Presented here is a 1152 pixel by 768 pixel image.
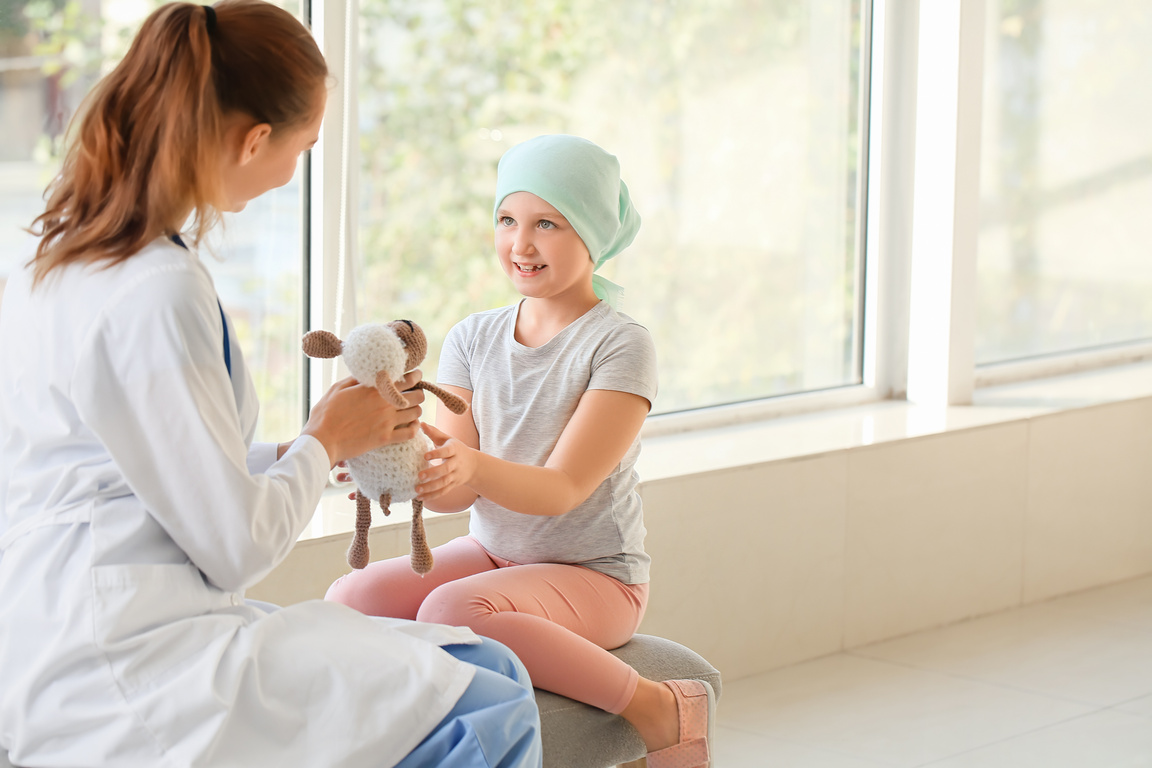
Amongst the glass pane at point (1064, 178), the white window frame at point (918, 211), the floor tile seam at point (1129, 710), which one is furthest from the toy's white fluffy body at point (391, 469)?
the glass pane at point (1064, 178)

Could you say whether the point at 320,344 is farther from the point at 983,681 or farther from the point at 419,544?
the point at 983,681

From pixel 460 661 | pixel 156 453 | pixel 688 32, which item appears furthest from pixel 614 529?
pixel 688 32

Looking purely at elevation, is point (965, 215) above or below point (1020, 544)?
above

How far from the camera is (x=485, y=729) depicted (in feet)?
3.96

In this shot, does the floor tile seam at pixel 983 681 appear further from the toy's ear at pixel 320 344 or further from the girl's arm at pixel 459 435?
the toy's ear at pixel 320 344

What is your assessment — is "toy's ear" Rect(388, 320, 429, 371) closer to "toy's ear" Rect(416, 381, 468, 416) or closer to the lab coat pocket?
"toy's ear" Rect(416, 381, 468, 416)

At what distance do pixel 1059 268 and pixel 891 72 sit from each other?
98 centimetres

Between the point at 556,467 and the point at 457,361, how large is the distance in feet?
1.02

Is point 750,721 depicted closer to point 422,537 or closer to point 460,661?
point 422,537

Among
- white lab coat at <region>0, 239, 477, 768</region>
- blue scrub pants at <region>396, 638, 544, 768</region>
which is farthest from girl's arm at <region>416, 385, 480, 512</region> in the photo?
white lab coat at <region>0, 239, 477, 768</region>

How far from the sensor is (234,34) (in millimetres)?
1187

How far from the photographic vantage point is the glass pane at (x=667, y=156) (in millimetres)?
2492

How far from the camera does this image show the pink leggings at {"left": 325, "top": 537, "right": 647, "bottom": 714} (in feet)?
4.99

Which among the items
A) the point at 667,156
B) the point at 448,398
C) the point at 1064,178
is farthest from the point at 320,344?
the point at 1064,178
